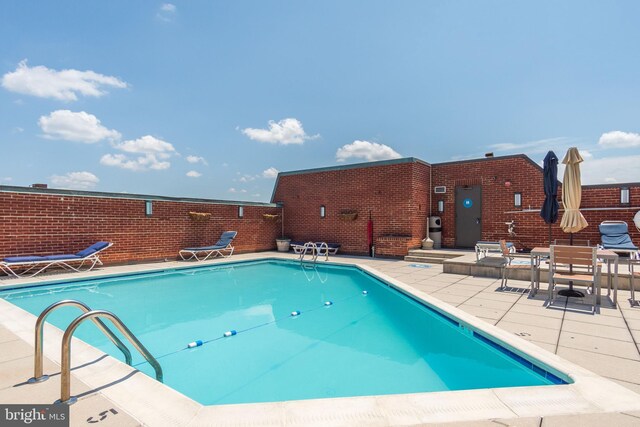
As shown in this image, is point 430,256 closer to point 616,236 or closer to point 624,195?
point 616,236

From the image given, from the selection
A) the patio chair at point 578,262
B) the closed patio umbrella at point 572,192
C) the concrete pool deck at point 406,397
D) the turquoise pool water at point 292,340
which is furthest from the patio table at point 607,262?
the turquoise pool water at point 292,340

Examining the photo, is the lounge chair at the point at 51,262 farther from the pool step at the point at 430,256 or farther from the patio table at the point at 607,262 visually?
the patio table at the point at 607,262

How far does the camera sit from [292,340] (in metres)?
4.21

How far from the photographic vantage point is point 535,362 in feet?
9.27

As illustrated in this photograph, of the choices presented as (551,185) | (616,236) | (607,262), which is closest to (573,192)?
(551,185)

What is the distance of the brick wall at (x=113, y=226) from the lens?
7629 millimetres

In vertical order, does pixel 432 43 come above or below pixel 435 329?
above

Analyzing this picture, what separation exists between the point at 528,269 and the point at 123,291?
8.49 m

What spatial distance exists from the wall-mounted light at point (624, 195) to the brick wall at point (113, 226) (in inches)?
470

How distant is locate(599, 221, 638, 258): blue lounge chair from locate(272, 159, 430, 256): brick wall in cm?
482

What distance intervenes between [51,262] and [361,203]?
9280 mm

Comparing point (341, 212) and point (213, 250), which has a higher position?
point (341, 212)

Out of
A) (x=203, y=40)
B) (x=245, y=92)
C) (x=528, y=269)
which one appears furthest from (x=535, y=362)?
(x=245, y=92)

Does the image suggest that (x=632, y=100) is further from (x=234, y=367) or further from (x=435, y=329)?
(x=234, y=367)
